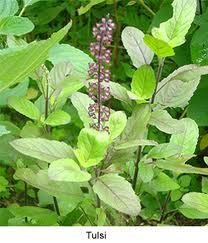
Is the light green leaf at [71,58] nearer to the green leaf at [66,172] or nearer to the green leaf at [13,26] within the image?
the green leaf at [13,26]

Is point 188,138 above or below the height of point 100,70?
below

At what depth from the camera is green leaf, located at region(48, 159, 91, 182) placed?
744 mm

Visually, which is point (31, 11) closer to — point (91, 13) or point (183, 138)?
point (91, 13)

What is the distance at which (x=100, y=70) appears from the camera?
30.7 inches

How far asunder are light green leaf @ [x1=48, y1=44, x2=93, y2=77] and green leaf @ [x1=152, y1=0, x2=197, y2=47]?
6.6 inches

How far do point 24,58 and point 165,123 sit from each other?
282 millimetres

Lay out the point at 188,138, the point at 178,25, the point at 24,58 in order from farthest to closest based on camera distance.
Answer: the point at 188,138 < the point at 178,25 < the point at 24,58

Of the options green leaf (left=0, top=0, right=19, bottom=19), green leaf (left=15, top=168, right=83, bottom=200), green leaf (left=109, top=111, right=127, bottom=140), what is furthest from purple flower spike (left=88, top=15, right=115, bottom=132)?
green leaf (left=0, top=0, right=19, bottom=19)

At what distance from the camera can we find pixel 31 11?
6.49 feet

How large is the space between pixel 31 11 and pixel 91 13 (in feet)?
0.70

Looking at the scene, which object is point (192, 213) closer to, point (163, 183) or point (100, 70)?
point (163, 183)

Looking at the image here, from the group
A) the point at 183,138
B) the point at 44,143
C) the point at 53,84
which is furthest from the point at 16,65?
the point at 183,138

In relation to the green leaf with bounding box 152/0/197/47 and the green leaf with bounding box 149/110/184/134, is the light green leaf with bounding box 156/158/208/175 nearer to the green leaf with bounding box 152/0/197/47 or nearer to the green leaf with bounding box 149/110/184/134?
the green leaf with bounding box 149/110/184/134

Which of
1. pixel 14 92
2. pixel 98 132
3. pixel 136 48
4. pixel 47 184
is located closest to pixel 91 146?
pixel 98 132
